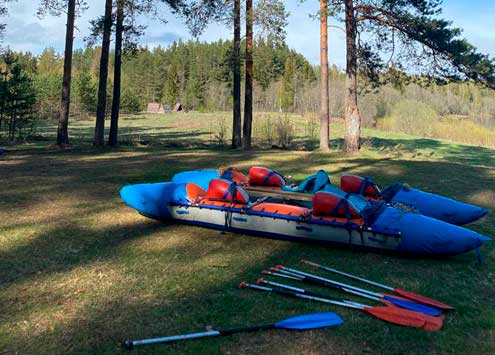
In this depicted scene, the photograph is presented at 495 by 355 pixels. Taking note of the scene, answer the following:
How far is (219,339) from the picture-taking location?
12.0ft

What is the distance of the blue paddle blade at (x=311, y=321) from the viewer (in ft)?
12.5

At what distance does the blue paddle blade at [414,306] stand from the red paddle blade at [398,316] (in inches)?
4.1

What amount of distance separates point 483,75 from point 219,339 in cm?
1329

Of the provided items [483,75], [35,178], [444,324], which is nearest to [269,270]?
[444,324]

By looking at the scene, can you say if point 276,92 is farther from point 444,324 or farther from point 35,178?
point 444,324

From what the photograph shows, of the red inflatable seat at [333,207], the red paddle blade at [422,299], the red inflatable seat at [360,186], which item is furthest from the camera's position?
the red inflatable seat at [360,186]

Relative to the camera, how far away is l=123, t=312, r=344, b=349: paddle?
357cm

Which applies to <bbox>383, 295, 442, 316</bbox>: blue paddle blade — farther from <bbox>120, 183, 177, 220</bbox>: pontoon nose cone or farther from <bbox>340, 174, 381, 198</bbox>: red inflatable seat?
<bbox>120, 183, 177, 220</bbox>: pontoon nose cone

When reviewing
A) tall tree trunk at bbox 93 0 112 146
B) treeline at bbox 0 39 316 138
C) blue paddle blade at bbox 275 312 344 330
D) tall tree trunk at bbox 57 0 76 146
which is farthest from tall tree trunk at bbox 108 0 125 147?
treeline at bbox 0 39 316 138

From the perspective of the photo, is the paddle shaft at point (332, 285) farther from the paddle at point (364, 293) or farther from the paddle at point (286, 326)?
the paddle at point (286, 326)

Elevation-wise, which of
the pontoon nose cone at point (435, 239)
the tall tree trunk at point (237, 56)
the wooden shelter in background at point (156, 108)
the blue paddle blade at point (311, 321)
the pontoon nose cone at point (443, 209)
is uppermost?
the wooden shelter in background at point (156, 108)

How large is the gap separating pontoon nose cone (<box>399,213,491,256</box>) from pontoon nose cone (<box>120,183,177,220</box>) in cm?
342

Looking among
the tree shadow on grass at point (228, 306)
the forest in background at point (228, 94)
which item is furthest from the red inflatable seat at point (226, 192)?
the forest in background at point (228, 94)

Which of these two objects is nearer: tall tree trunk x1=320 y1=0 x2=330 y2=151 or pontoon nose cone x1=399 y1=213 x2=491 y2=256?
pontoon nose cone x1=399 y1=213 x2=491 y2=256
